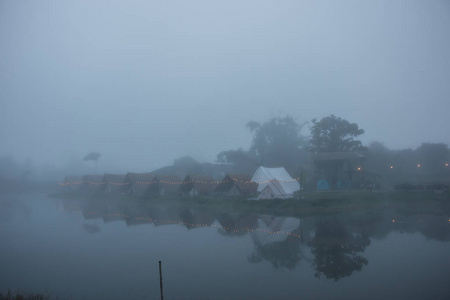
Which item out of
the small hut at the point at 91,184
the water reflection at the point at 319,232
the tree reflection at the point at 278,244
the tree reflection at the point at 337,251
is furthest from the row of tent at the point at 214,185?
the tree reflection at the point at 337,251

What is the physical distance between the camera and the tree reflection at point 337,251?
10.7m

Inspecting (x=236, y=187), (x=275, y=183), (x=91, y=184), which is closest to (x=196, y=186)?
(x=236, y=187)

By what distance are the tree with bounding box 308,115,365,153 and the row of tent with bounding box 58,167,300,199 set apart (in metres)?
13.3

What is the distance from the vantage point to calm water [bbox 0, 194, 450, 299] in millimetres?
9336

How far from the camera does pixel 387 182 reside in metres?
40.8

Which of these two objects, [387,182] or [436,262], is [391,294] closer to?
[436,262]

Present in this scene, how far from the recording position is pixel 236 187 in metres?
35.7

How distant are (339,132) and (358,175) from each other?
1137 cm

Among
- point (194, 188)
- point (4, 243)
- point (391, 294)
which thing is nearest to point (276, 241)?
point (391, 294)

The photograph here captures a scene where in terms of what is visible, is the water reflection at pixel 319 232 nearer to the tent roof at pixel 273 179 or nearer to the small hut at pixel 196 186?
the tent roof at pixel 273 179

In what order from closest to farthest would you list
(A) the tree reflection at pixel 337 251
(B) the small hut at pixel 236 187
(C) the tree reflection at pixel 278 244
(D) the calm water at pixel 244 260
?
(D) the calm water at pixel 244 260 < (A) the tree reflection at pixel 337 251 < (C) the tree reflection at pixel 278 244 < (B) the small hut at pixel 236 187

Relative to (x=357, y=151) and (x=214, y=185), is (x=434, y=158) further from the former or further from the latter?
(x=214, y=185)

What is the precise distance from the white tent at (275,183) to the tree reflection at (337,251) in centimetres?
1421

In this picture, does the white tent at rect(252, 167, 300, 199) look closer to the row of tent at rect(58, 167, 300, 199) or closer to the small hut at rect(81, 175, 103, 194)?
the row of tent at rect(58, 167, 300, 199)
